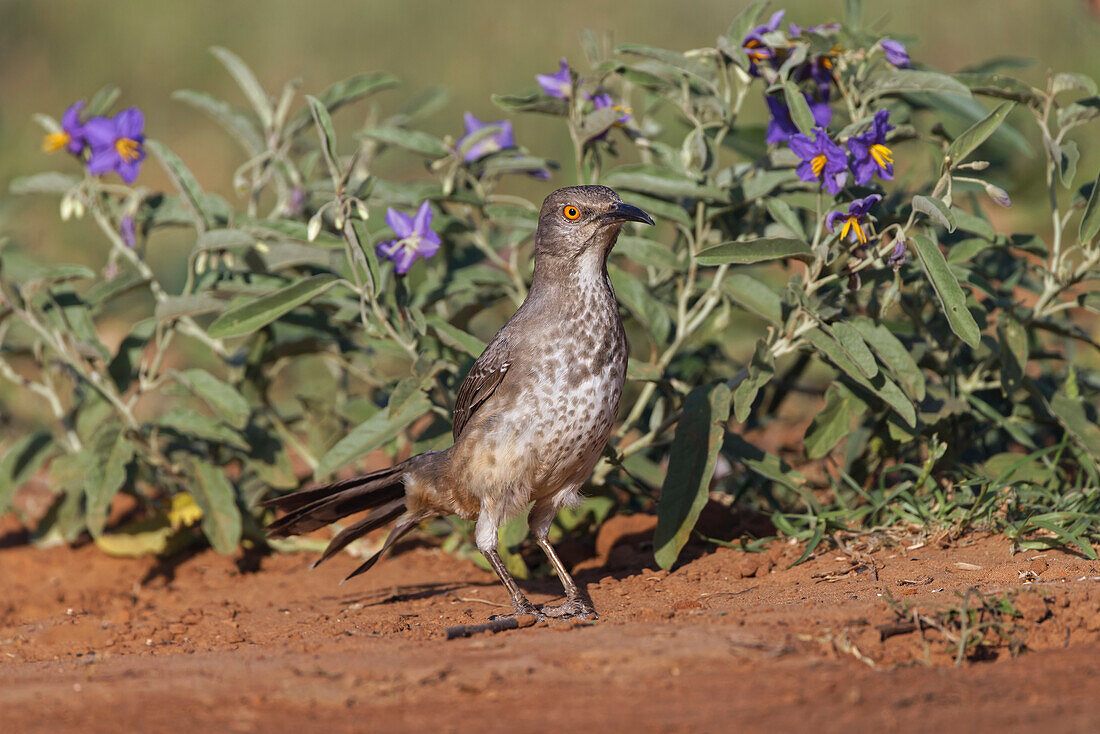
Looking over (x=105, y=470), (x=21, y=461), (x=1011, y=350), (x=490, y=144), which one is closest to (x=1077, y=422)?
(x=1011, y=350)

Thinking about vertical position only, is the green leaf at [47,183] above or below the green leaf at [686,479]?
above

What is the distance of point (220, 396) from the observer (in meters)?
5.23

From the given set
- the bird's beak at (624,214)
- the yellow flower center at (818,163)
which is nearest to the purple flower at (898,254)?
the yellow flower center at (818,163)

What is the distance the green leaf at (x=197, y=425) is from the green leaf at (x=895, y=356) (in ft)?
9.56

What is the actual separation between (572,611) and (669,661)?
1.25m

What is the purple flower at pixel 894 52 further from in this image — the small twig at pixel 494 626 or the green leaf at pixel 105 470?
the green leaf at pixel 105 470

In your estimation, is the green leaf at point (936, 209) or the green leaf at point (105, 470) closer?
the green leaf at point (936, 209)

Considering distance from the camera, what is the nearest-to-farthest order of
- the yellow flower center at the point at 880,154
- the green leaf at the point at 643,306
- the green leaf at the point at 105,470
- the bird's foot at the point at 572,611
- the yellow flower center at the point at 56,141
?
the bird's foot at the point at 572,611, the yellow flower center at the point at 880,154, the green leaf at the point at 643,306, the green leaf at the point at 105,470, the yellow flower center at the point at 56,141

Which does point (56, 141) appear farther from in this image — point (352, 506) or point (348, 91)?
point (352, 506)

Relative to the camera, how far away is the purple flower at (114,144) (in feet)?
17.5

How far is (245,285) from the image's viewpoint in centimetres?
529

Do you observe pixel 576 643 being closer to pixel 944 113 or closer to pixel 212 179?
pixel 944 113

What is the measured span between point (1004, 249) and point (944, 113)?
75cm

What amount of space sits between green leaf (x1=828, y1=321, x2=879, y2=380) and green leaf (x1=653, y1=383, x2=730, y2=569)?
1.68 feet
